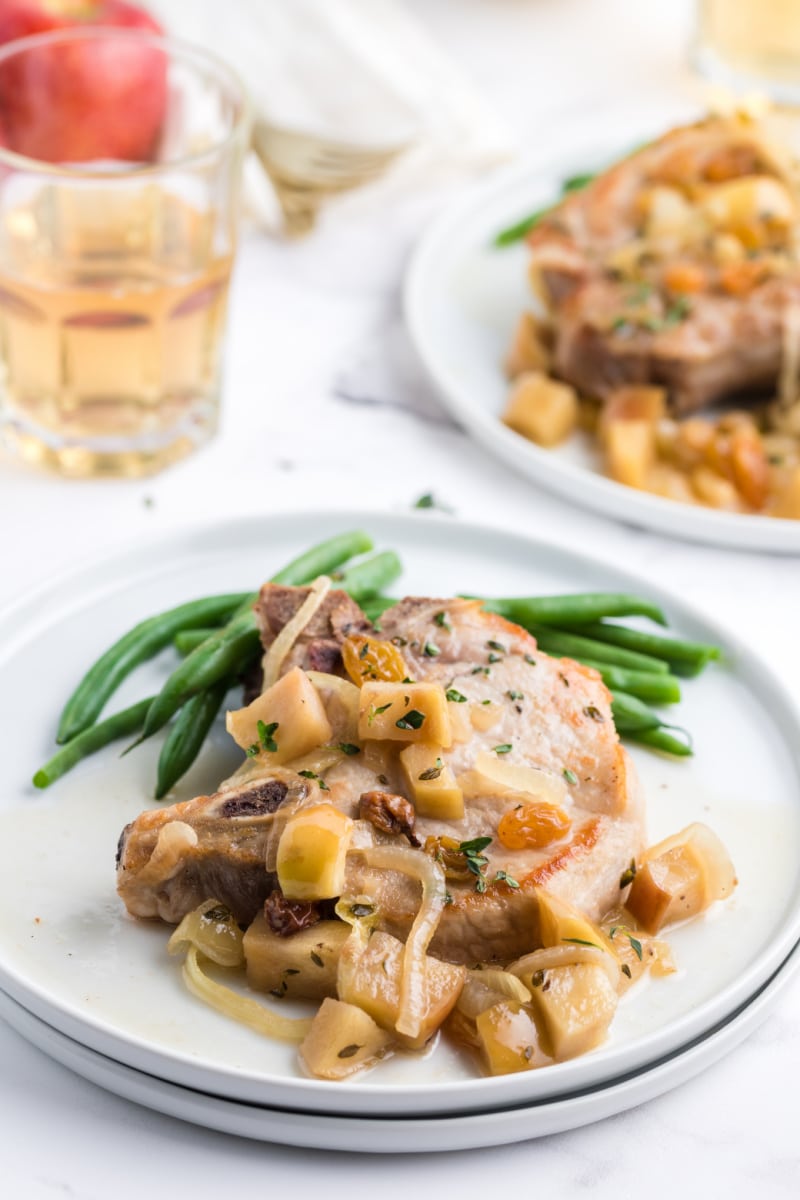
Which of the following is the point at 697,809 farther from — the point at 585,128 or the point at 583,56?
the point at 583,56

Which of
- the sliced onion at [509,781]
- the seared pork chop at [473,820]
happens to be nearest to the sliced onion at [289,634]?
the seared pork chop at [473,820]

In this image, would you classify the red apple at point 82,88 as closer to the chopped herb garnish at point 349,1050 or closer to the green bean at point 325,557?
the green bean at point 325,557

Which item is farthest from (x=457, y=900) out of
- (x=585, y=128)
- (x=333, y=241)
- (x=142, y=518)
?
(x=585, y=128)

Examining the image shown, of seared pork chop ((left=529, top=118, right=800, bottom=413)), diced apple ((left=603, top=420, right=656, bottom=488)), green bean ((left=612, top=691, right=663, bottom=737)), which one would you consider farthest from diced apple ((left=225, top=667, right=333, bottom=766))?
seared pork chop ((left=529, top=118, right=800, bottom=413))

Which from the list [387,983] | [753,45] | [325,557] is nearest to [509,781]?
[387,983]

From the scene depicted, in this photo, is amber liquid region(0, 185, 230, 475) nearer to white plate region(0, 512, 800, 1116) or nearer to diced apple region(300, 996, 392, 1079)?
white plate region(0, 512, 800, 1116)

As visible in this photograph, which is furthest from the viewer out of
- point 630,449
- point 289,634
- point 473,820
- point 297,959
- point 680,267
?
point 680,267

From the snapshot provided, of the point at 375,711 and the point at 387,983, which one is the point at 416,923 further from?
the point at 375,711
